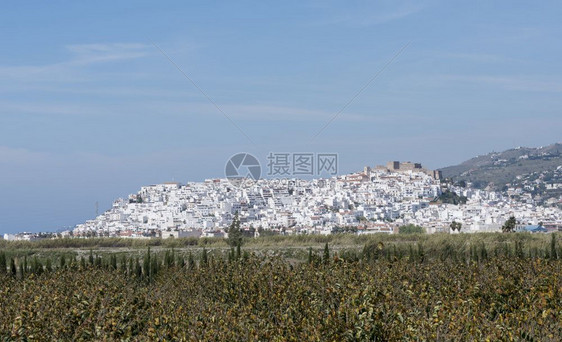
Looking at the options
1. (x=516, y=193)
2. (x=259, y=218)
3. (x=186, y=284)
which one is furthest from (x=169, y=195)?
(x=186, y=284)

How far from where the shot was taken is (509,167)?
435 feet

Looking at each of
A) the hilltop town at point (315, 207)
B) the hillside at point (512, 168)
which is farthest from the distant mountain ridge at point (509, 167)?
the hilltop town at point (315, 207)

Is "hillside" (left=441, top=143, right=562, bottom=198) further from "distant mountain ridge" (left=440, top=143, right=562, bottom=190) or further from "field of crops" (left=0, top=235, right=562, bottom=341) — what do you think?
"field of crops" (left=0, top=235, right=562, bottom=341)

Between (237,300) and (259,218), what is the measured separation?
61709 mm

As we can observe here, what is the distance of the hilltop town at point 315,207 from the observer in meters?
66.2

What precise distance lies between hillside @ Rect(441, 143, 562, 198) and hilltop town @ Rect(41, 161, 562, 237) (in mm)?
14511

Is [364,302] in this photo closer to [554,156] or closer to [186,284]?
[186,284]

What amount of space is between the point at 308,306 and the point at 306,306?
3cm

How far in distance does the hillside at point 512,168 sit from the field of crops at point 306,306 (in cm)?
11046

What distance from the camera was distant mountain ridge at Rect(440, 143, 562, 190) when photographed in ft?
406

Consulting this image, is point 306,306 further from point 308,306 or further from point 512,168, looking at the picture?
point 512,168

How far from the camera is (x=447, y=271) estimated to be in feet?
40.4

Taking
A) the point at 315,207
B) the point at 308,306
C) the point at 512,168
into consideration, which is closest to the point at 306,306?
the point at 308,306

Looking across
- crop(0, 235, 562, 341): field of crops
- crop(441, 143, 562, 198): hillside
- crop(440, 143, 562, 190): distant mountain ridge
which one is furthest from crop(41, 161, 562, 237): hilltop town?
crop(0, 235, 562, 341): field of crops
